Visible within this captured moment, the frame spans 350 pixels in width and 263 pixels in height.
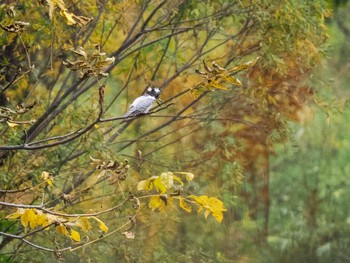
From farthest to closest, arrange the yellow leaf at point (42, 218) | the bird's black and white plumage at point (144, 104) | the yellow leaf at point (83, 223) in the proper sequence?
the bird's black and white plumage at point (144, 104) → the yellow leaf at point (83, 223) → the yellow leaf at point (42, 218)

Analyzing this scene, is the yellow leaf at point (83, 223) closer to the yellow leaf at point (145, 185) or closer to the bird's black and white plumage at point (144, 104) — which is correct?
the yellow leaf at point (145, 185)

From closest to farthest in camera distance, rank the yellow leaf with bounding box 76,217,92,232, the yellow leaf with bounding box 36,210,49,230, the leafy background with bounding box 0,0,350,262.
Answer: the yellow leaf with bounding box 36,210,49,230, the yellow leaf with bounding box 76,217,92,232, the leafy background with bounding box 0,0,350,262

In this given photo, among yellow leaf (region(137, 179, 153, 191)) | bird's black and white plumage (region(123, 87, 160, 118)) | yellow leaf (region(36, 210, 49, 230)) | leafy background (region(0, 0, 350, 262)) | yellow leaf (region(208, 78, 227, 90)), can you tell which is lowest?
yellow leaf (region(36, 210, 49, 230))

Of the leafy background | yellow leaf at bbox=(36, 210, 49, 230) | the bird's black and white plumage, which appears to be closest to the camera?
yellow leaf at bbox=(36, 210, 49, 230)

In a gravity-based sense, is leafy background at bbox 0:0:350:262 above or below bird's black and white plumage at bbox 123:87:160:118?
above

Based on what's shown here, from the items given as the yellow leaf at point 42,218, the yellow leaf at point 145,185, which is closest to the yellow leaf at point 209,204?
the yellow leaf at point 145,185

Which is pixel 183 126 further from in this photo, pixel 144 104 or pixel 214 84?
pixel 214 84

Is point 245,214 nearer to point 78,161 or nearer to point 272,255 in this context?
point 272,255

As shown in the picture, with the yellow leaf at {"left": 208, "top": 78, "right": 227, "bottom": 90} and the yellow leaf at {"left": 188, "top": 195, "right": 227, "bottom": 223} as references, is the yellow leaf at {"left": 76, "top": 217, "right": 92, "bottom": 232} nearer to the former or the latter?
the yellow leaf at {"left": 188, "top": 195, "right": 227, "bottom": 223}

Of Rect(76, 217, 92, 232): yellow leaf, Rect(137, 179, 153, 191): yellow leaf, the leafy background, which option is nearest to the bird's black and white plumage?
Rect(137, 179, 153, 191): yellow leaf

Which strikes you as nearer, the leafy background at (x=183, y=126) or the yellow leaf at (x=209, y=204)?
the yellow leaf at (x=209, y=204)

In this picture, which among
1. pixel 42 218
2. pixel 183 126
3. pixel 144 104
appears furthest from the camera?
pixel 183 126

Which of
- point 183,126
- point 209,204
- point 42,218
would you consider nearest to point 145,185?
point 209,204

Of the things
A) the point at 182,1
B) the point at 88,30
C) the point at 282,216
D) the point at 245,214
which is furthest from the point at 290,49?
the point at 282,216
